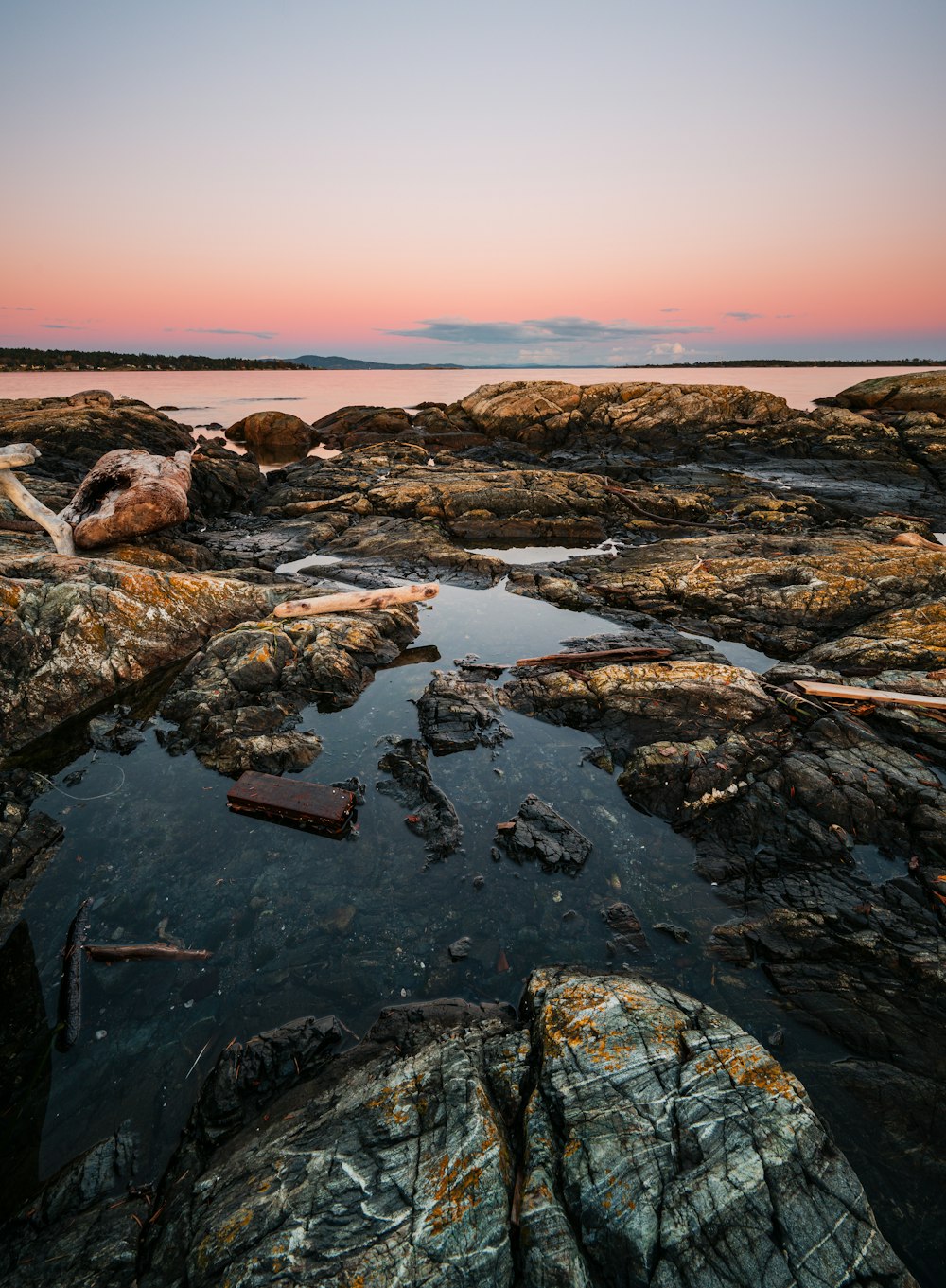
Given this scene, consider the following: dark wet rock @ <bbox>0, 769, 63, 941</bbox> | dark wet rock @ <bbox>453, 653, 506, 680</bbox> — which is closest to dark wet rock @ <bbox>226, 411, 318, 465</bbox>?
dark wet rock @ <bbox>453, 653, 506, 680</bbox>

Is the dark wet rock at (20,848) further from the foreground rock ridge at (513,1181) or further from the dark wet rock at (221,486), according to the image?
the dark wet rock at (221,486)

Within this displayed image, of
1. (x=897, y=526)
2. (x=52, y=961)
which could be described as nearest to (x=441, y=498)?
(x=897, y=526)

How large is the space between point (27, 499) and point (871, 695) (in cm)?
1954

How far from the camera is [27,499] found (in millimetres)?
13719

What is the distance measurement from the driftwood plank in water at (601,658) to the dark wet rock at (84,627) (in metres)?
7.70

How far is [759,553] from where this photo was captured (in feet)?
59.3

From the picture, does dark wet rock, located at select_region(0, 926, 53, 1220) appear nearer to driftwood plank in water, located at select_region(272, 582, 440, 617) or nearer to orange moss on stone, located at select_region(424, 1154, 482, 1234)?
orange moss on stone, located at select_region(424, 1154, 482, 1234)

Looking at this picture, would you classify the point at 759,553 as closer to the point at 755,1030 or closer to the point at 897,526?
the point at 897,526

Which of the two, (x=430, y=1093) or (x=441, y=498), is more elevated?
(x=441, y=498)

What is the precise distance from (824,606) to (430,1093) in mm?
14568

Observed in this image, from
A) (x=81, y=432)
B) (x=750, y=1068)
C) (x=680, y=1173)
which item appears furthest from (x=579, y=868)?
(x=81, y=432)

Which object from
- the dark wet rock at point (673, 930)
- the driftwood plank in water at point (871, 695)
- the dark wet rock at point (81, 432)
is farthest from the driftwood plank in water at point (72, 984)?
the dark wet rock at point (81, 432)

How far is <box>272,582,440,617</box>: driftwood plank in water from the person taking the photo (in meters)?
13.6

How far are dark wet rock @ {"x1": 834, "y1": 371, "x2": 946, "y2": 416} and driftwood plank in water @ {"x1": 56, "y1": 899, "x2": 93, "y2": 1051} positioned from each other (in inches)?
2406
